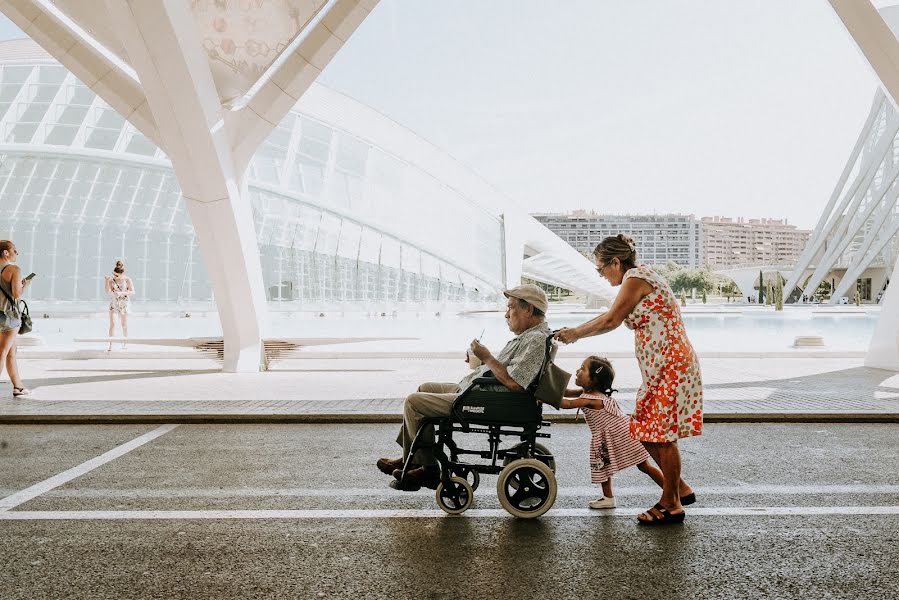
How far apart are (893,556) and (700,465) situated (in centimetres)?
242

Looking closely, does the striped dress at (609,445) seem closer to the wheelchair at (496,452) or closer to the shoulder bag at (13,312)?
the wheelchair at (496,452)

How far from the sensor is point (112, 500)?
5355 millimetres

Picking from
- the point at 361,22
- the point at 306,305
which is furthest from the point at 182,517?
the point at 306,305

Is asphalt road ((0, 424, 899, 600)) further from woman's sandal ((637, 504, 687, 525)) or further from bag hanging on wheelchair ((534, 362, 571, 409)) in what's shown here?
bag hanging on wheelchair ((534, 362, 571, 409))

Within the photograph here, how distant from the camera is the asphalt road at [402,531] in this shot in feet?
12.2

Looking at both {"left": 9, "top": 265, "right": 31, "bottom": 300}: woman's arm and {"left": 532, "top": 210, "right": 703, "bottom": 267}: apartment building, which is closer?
{"left": 9, "top": 265, "right": 31, "bottom": 300}: woman's arm

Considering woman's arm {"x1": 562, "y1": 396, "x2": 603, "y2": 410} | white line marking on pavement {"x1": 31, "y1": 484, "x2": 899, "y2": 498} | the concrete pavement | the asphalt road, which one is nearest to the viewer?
the asphalt road

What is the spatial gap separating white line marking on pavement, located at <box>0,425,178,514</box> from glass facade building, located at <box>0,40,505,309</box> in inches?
822

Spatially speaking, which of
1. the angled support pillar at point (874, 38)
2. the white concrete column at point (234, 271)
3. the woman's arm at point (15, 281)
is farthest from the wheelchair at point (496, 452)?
the angled support pillar at point (874, 38)

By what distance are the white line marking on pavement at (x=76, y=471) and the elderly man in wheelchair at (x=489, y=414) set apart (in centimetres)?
261

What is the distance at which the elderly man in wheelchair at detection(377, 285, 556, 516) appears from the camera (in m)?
4.92

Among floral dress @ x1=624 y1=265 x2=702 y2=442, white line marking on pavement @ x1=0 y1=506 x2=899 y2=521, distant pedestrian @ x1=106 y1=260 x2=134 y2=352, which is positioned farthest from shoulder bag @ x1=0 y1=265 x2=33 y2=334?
floral dress @ x1=624 y1=265 x2=702 y2=442

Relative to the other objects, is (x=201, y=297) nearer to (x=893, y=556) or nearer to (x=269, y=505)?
(x=269, y=505)

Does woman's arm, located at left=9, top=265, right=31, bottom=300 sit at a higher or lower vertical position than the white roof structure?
lower
